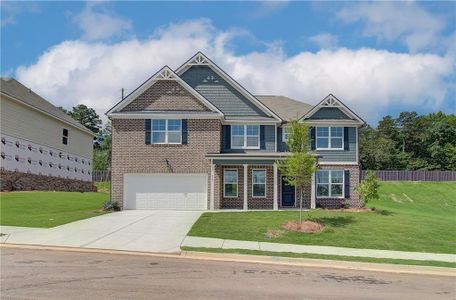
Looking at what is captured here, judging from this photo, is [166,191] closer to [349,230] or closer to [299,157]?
[299,157]

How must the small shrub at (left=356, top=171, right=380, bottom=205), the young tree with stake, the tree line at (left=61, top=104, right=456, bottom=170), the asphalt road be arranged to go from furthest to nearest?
the tree line at (left=61, top=104, right=456, bottom=170) < the small shrub at (left=356, top=171, right=380, bottom=205) < the young tree with stake < the asphalt road

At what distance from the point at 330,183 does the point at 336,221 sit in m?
8.02

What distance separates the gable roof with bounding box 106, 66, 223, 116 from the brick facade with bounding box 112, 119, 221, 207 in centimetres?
89

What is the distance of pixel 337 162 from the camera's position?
99.0 ft

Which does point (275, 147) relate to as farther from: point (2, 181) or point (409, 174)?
point (409, 174)

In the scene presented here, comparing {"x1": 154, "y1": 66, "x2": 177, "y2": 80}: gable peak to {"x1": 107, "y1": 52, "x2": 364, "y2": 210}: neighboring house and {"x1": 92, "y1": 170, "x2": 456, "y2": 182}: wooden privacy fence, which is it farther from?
{"x1": 92, "y1": 170, "x2": 456, "y2": 182}: wooden privacy fence

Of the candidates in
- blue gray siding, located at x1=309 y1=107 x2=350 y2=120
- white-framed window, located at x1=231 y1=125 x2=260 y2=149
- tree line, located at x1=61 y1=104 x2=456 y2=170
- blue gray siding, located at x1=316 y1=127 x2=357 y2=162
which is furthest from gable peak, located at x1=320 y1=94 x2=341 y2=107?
tree line, located at x1=61 y1=104 x2=456 y2=170

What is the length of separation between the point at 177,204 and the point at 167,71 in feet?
25.5

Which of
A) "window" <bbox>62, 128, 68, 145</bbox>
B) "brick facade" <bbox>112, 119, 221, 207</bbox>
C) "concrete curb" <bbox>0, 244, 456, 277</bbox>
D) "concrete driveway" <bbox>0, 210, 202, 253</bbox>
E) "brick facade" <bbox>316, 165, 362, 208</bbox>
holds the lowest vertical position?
"concrete curb" <bbox>0, 244, 456, 277</bbox>

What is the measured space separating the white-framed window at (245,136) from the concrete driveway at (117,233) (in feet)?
24.0

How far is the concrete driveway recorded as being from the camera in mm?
16078

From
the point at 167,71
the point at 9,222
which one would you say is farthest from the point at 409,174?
the point at 9,222

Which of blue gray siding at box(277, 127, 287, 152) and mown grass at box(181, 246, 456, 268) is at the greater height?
blue gray siding at box(277, 127, 287, 152)

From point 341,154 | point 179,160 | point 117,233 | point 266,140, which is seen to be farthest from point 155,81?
point 117,233
